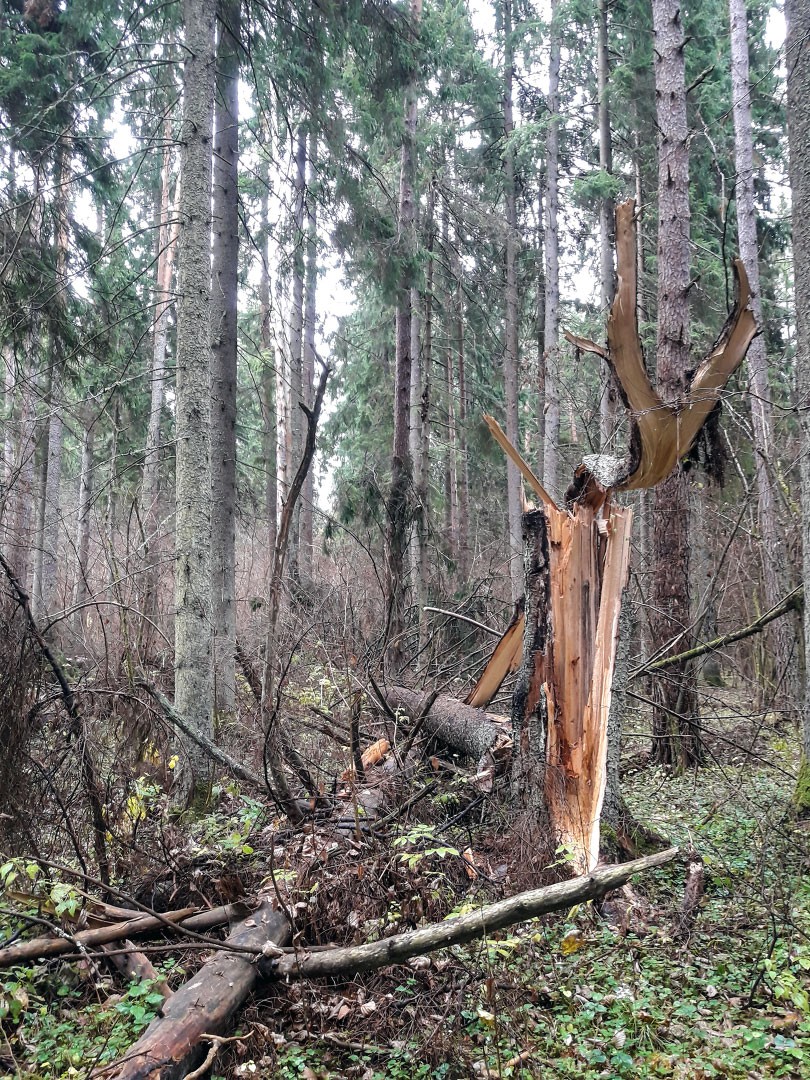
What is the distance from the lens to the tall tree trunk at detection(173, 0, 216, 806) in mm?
5734

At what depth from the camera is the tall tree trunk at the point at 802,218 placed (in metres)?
4.91

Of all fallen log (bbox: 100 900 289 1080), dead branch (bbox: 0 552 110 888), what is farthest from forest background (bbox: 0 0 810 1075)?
fallen log (bbox: 100 900 289 1080)

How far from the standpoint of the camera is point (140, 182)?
1623cm

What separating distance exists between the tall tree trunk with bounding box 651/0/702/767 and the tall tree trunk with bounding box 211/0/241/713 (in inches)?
183

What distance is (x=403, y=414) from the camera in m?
11.2

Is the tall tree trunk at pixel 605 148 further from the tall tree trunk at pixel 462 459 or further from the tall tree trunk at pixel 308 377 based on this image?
the tall tree trunk at pixel 308 377

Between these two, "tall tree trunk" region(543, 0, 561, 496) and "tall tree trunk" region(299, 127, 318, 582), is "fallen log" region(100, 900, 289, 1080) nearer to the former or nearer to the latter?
"tall tree trunk" region(299, 127, 318, 582)

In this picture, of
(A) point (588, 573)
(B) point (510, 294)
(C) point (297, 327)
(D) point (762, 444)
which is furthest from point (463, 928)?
(B) point (510, 294)

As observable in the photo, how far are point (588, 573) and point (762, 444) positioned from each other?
122 inches

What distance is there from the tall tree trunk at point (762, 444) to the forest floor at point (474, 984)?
2.21 m

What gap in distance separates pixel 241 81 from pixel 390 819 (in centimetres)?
850

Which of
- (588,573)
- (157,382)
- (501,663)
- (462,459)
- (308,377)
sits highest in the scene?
(308,377)

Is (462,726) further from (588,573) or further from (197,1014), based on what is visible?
(197,1014)

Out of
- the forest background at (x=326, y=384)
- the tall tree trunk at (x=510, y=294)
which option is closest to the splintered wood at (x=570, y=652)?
the forest background at (x=326, y=384)
